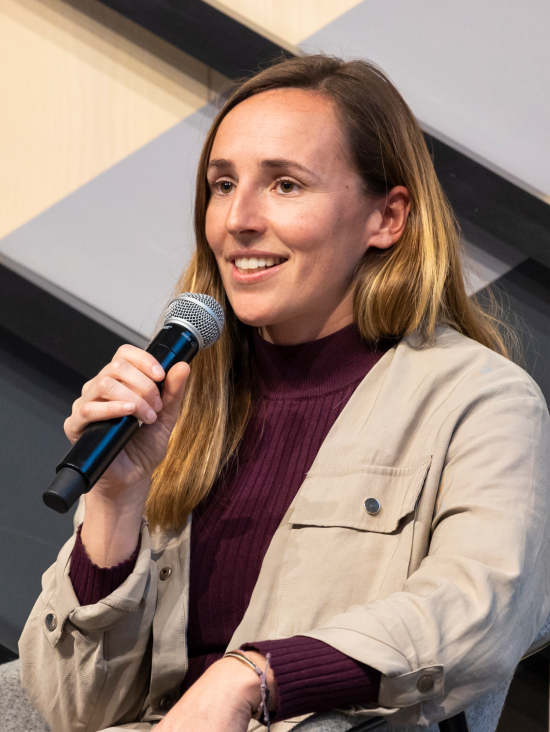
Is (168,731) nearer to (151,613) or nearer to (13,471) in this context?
(151,613)

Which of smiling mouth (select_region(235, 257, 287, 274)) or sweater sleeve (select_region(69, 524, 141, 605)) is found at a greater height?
smiling mouth (select_region(235, 257, 287, 274))

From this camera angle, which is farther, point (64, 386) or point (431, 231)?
point (64, 386)

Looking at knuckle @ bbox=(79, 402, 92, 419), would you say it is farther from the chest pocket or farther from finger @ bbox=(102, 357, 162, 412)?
the chest pocket

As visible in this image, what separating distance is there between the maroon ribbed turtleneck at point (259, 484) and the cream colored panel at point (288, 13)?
1024mm

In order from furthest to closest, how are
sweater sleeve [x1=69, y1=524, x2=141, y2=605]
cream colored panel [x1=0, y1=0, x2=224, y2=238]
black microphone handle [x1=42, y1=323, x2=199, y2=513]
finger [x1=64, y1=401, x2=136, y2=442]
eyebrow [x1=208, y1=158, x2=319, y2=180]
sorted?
cream colored panel [x1=0, y1=0, x2=224, y2=238] → eyebrow [x1=208, y1=158, x2=319, y2=180] → sweater sleeve [x1=69, y1=524, x2=141, y2=605] → finger [x1=64, y1=401, x2=136, y2=442] → black microphone handle [x1=42, y1=323, x2=199, y2=513]

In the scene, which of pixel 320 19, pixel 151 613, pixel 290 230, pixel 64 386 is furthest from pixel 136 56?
pixel 151 613

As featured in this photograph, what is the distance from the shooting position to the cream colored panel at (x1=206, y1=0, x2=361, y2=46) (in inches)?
78.6

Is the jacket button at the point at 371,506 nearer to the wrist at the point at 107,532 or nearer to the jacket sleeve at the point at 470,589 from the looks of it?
the jacket sleeve at the point at 470,589

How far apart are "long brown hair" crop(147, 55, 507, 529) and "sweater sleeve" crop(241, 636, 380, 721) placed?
47cm

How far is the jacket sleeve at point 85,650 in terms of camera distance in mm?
1139

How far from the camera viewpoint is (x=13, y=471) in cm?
209

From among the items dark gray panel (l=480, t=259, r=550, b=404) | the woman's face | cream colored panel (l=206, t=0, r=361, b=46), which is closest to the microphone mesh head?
the woman's face

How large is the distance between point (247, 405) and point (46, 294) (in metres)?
0.93

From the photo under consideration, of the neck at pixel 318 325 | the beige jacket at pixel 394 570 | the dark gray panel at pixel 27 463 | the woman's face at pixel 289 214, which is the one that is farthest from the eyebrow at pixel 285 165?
the dark gray panel at pixel 27 463
